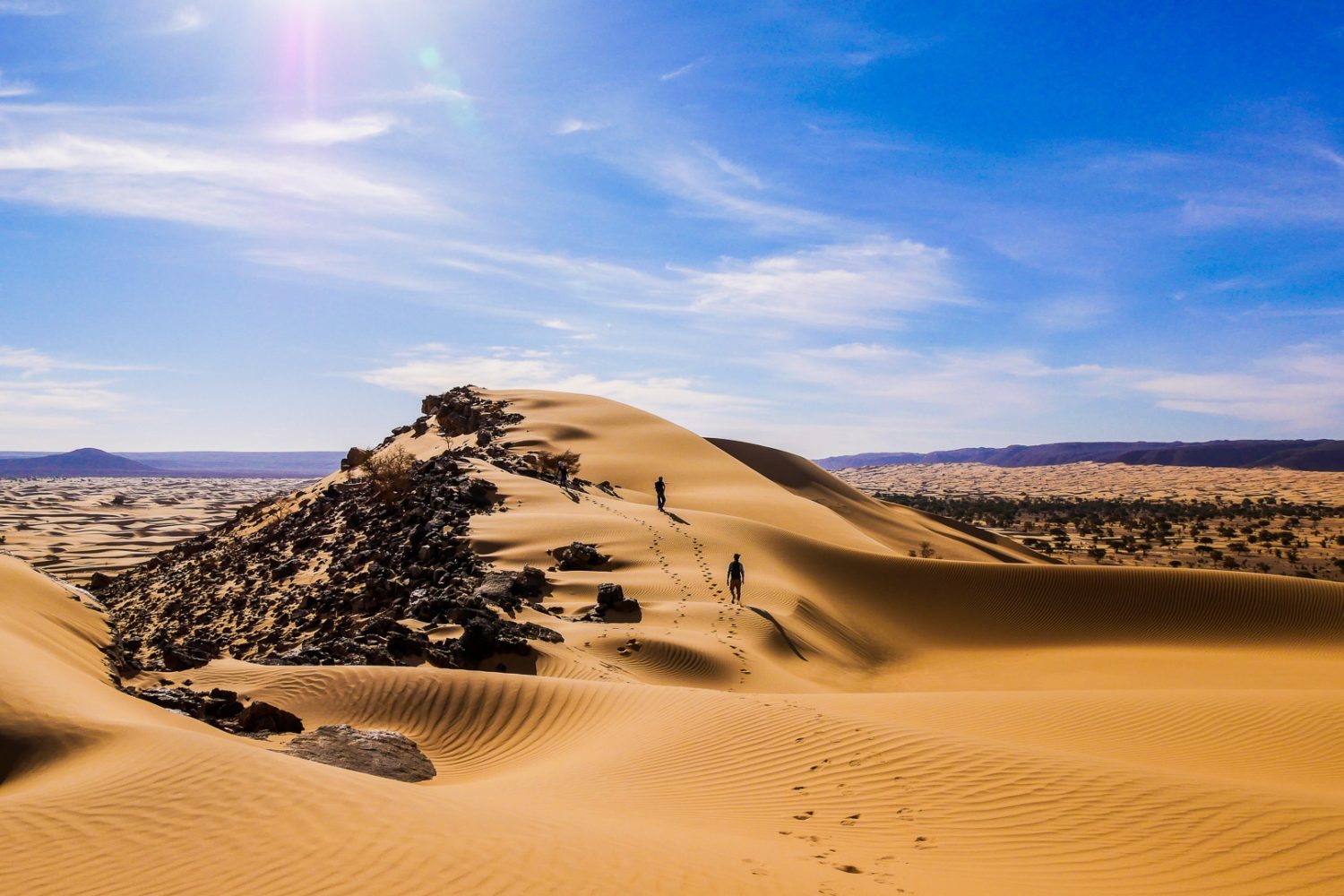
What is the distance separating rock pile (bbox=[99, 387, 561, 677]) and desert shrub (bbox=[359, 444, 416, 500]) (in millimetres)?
131

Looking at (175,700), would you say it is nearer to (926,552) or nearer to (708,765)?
(708,765)

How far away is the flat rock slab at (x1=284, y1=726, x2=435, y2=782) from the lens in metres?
7.21

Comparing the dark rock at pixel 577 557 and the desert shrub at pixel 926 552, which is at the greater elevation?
the dark rock at pixel 577 557

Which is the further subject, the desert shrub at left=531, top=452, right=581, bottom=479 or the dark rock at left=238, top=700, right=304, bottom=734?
the desert shrub at left=531, top=452, right=581, bottom=479

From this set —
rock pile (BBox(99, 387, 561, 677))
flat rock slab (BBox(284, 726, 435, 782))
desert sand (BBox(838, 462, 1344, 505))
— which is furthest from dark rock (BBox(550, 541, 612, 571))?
desert sand (BBox(838, 462, 1344, 505))

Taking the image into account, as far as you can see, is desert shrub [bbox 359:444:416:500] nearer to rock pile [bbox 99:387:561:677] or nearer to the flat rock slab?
rock pile [bbox 99:387:561:677]

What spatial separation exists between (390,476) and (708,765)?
20714 millimetres

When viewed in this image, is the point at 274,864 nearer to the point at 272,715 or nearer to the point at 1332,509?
the point at 272,715

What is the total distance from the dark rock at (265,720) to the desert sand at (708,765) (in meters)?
0.65

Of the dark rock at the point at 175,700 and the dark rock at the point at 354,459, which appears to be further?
the dark rock at the point at 354,459

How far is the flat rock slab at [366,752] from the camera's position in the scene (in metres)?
7.21

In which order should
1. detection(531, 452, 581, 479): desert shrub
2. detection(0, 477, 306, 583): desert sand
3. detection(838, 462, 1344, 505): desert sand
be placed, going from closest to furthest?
detection(531, 452, 581, 479): desert shrub < detection(0, 477, 306, 583): desert sand < detection(838, 462, 1344, 505): desert sand

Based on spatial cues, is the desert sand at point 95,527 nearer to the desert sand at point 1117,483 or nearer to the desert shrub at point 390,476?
the desert shrub at point 390,476

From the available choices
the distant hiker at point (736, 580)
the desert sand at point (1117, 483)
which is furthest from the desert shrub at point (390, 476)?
the desert sand at point (1117, 483)
